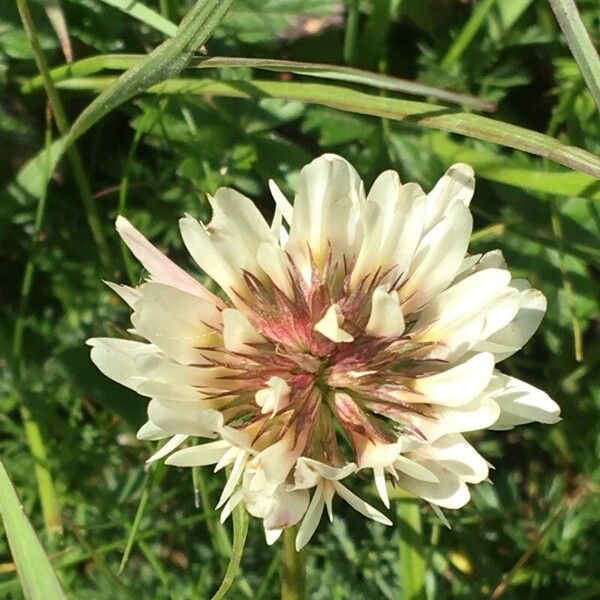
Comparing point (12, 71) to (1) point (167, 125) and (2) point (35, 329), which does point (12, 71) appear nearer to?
(1) point (167, 125)

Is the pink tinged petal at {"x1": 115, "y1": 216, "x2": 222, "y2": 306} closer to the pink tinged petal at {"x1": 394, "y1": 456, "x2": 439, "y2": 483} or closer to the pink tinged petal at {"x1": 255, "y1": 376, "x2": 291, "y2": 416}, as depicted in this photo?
the pink tinged petal at {"x1": 255, "y1": 376, "x2": 291, "y2": 416}

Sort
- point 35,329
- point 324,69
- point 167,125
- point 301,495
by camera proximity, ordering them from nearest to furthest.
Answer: point 301,495 → point 324,69 → point 167,125 → point 35,329

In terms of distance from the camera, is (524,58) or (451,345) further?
(524,58)

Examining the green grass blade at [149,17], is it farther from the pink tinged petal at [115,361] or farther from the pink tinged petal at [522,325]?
the pink tinged petal at [522,325]

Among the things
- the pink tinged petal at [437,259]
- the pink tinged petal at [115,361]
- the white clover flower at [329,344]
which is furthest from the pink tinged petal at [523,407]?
the pink tinged petal at [115,361]

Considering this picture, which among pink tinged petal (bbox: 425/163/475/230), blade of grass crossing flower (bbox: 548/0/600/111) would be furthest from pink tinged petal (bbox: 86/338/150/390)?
blade of grass crossing flower (bbox: 548/0/600/111)

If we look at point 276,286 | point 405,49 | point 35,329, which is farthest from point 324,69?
point 35,329
